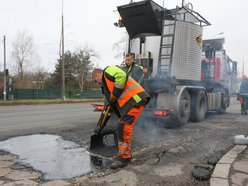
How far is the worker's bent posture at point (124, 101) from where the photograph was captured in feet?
14.5

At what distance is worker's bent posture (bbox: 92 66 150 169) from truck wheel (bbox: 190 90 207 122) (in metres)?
5.02

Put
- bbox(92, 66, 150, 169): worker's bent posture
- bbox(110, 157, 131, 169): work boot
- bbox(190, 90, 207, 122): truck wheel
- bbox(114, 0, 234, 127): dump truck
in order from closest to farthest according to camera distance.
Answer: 1. bbox(110, 157, 131, 169): work boot
2. bbox(92, 66, 150, 169): worker's bent posture
3. bbox(114, 0, 234, 127): dump truck
4. bbox(190, 90, 207, 122): truck wheel

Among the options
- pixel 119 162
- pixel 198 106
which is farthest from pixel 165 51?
pixel 119 162

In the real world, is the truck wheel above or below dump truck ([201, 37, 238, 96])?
below

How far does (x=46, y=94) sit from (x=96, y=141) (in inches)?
881

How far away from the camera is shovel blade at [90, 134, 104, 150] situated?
538cm

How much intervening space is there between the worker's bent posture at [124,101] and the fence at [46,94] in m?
20.7

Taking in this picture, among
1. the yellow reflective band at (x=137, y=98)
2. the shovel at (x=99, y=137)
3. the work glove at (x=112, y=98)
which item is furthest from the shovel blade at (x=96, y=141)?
the yellow reflective band at (x=137, y=98)

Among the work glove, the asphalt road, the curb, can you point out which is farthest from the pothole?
the curb

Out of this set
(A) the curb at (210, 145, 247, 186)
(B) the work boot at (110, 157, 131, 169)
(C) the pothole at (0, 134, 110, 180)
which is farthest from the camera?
(B) the work boot at (110, 157, 131, 169)

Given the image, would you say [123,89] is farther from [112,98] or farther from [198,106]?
[198,106]

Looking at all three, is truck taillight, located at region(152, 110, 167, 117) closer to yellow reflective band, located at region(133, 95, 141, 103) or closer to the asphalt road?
the asphalt road

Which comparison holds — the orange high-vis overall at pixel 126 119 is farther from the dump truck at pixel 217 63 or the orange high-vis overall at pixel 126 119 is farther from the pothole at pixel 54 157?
the dump truck at pixel 217 63

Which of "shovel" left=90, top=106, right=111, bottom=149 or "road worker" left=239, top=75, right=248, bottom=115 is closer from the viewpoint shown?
"shovel" left=90, top=106, right=111, bottom=149
